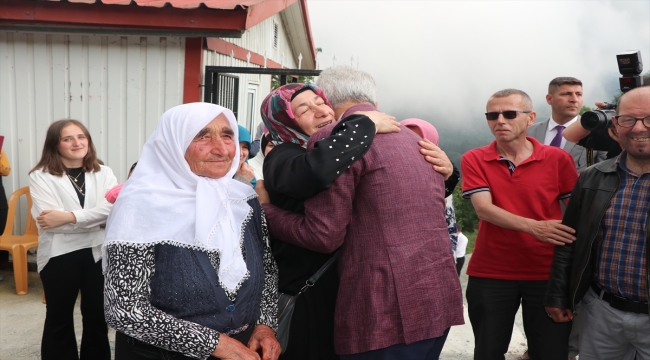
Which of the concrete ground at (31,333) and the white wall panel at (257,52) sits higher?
the white wall panel at (257,52)

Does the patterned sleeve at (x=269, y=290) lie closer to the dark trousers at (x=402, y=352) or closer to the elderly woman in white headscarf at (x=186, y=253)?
the elderly woman in white headscarf at (x=186, y=253)

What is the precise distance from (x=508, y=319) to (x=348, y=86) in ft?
6.66

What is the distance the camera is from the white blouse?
3895 millimetres

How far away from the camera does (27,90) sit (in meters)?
5.93

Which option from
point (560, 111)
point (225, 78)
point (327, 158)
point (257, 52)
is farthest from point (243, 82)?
point (327, 158)

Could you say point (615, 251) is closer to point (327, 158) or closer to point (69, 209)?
point (327, 158)

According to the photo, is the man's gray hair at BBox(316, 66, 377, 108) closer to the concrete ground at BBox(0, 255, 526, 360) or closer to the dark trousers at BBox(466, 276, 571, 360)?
the dark trousers at BBox(466, 276, 571, 360)

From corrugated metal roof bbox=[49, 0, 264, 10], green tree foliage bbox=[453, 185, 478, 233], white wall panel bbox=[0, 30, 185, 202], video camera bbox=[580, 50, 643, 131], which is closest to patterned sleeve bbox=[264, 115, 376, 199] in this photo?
video camera bbox=[580, 50, 643, 131]

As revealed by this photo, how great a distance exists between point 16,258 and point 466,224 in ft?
23.4

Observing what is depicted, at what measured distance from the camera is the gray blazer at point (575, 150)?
13.3 ft

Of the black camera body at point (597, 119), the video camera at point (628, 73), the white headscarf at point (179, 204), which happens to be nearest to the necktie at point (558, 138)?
the video camera at point (628, 73)

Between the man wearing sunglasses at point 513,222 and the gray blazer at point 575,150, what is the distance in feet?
2.12

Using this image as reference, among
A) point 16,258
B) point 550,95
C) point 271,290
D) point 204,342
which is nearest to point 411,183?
point 271,290

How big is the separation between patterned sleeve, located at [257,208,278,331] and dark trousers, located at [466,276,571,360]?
166cm
